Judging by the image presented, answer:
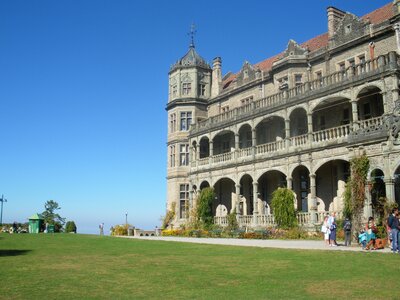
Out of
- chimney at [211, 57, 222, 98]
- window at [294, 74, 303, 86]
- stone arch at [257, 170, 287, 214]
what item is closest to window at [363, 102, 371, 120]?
window at [294, 74, 303, 86]

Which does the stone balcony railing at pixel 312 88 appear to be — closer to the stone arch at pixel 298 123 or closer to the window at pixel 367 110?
the stone arch at pixel 298 123

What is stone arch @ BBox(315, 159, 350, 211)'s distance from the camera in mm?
28594

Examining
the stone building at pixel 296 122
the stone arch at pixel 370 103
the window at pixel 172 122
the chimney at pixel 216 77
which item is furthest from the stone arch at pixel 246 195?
the stone arch at pixel 370 103

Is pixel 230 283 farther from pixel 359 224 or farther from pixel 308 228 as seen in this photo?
pixel 308 228

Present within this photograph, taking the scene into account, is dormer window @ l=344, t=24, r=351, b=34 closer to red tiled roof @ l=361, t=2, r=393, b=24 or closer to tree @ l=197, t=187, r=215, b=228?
red tiled roof @ l=361, t=2, r=393, b=24

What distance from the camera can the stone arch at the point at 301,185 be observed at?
104ft

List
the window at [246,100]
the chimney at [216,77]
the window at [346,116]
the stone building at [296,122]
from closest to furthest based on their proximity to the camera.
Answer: the stone building at [296,122], the window at [346,116], the window at [246,100], the chimney at [216,77]

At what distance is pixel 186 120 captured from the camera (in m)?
42.4

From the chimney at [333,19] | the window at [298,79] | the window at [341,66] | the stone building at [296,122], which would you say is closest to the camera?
the stone building at [296,122]

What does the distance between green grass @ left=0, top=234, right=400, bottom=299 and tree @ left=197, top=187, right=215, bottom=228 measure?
21435mm

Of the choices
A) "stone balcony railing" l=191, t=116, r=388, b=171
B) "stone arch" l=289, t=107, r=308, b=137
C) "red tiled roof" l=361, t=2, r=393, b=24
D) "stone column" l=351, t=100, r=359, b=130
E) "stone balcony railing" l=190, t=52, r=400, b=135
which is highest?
"red tiled roof" l=361, t=2, r=393, b=24

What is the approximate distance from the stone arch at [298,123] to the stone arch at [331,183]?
3.38 metres

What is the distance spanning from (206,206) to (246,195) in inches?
144

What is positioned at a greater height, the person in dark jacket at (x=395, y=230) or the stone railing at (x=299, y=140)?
the stone railing at (x=299, y=140)
